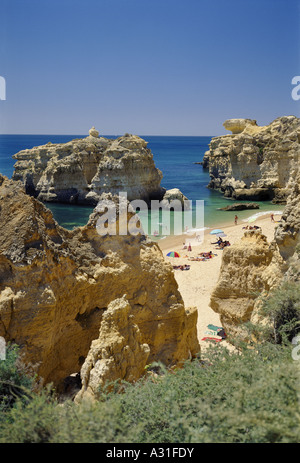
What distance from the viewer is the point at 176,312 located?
26.4 ft

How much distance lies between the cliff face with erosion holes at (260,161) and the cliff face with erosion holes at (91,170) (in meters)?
11.4

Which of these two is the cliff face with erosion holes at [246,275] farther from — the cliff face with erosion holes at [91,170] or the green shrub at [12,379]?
the cliff face with erosion holes at [91,170]

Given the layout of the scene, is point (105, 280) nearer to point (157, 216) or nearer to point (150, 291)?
point (150, 291)

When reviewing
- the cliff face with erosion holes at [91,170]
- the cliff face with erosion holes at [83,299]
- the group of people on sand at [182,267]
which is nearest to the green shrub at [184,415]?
the cliff face with erosion holes at [83,299]

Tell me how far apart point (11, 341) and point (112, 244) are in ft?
9.09

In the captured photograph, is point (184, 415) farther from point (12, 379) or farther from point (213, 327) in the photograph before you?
point (213, 327)

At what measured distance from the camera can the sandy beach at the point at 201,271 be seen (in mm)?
15109

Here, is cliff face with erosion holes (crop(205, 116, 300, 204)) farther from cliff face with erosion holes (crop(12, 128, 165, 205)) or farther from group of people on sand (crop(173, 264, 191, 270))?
group of people on sand (crop(173, 264, 191, 270))

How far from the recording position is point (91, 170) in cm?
4731

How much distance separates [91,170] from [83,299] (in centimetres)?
4132

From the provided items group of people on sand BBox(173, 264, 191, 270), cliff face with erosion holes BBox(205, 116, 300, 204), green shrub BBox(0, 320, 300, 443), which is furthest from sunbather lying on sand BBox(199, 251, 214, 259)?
cliff face with erosion holes BBox(205, 116, 300, 204)

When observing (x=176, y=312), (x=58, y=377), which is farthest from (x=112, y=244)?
(x=58, y=377)

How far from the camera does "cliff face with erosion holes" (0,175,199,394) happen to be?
20.1 feet

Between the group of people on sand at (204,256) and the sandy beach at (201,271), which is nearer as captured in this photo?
the sandy beach at (201,271)
